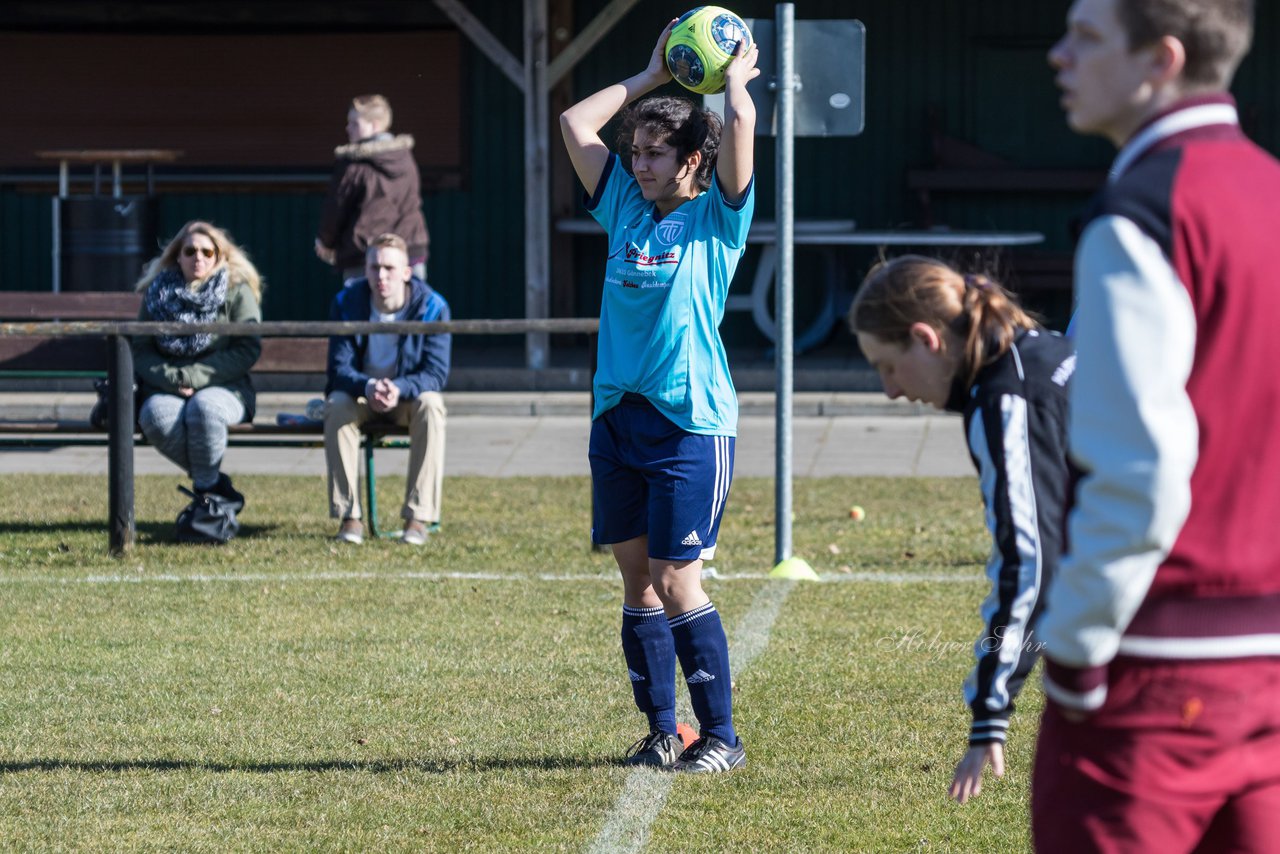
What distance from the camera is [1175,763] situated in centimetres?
229

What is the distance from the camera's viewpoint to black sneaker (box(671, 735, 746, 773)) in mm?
5023

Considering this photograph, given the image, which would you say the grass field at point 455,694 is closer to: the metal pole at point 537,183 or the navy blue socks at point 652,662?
the navy blue socks at point 652,662

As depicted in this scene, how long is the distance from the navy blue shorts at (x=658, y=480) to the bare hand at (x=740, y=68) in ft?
3.03

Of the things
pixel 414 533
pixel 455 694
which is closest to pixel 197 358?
pixel 414 533

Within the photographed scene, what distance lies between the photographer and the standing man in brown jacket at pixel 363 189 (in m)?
12.8

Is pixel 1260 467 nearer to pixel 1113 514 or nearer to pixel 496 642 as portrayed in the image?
pixel 1113 514

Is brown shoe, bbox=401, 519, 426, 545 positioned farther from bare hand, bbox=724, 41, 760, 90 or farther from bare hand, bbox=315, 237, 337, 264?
bare hand, bbox=315, 237, 337, 264

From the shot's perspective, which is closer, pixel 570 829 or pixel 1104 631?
pixel 1104 631

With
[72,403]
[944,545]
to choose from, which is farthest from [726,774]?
[72,403]

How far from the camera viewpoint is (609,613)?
719 cm

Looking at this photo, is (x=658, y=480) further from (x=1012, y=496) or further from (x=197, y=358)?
(x=197, y=358)

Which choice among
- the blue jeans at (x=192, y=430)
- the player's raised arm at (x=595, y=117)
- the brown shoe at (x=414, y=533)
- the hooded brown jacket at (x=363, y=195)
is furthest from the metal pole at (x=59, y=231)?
the player's raised arm at (x=595, y=117)

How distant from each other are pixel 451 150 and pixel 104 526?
773 centimetres

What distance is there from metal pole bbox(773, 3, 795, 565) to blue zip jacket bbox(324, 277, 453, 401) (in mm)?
1759
